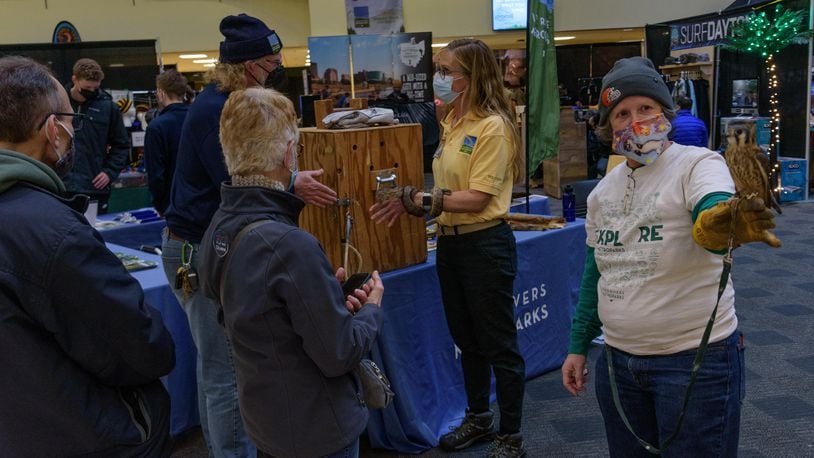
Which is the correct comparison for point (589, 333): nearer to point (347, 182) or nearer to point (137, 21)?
point (347, 182)

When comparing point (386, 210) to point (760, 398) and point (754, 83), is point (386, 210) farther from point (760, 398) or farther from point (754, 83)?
point (754, 83)

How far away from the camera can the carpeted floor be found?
279 cm

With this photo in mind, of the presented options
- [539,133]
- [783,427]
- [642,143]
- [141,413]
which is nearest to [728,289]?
[642,143]

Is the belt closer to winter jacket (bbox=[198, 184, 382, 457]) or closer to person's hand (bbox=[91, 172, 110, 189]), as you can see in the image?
winter jacket (bbox=[198, 184, 382, 457])

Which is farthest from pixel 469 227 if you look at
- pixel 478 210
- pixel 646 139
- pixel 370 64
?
pixel 370 64

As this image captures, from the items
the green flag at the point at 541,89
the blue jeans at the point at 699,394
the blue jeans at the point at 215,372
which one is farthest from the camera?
the green flag at the point at 541,89

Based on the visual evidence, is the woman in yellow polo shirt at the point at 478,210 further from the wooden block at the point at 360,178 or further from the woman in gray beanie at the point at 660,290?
the woman in gray beanie at the point at 660,290

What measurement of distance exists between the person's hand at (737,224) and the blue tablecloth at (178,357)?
2221 millimetres

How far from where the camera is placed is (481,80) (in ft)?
7.98

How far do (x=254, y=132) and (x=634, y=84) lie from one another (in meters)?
0.84

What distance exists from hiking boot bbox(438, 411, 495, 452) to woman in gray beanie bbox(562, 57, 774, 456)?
125cm

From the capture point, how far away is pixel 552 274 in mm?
3523

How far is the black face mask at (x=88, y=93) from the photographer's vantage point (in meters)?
4.42

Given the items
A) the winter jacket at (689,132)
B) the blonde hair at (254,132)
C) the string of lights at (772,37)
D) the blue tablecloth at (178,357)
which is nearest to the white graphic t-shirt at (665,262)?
the blonde hair at (254,132)
